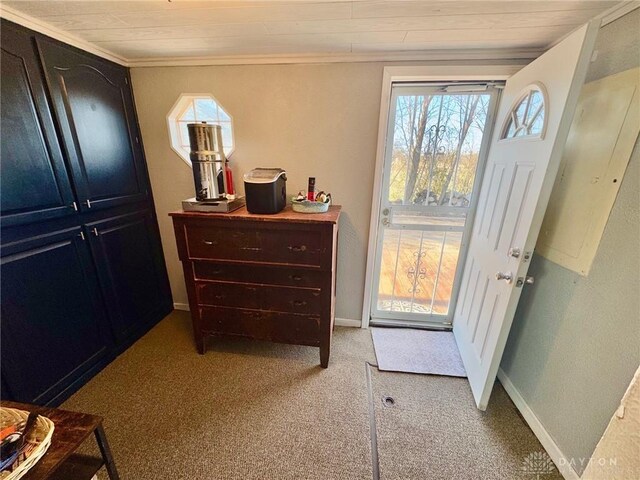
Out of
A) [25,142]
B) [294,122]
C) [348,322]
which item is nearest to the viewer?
[25,142]

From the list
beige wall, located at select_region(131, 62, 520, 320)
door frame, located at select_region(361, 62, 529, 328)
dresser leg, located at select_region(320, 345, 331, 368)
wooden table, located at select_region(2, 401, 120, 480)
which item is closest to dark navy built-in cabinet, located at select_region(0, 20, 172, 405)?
beige wall, located at select_region(131, 62, 520, 320)

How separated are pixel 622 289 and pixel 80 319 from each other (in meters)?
2.77

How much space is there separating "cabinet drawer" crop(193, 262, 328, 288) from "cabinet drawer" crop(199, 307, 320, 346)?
0.77 feet

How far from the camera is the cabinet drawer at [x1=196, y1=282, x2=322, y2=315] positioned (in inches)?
61.4

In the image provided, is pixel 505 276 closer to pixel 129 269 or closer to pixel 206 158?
pixel 206 158

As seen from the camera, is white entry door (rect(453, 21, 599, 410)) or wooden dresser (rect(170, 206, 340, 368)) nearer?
white entry door (rect(453, 21, 599, 410))

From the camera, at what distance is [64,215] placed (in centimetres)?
137

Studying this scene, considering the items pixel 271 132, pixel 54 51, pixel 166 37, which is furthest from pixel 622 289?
pixel 54 51

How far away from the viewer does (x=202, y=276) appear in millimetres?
1604

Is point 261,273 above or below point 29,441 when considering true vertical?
above

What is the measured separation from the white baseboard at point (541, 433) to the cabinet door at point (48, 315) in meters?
2.70

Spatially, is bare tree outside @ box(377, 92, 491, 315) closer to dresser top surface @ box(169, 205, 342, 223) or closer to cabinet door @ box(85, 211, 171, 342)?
dresser top surface @ box(169, 205, 342, 223)

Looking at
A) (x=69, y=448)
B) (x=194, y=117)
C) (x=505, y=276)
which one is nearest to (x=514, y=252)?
(x=505, y=276)

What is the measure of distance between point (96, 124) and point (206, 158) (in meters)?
0.75
